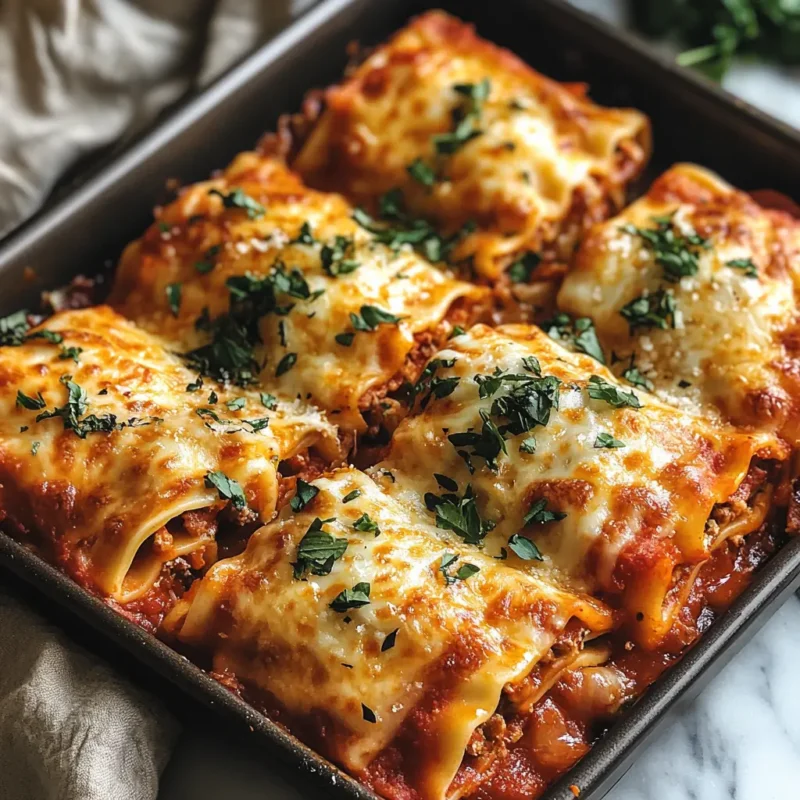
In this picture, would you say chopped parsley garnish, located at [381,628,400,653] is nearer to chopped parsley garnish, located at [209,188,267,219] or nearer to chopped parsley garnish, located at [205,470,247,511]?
chopped parsley garnish, located at [205,470,247,511]

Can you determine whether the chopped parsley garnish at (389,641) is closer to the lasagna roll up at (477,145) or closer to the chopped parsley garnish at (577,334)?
the chopped parsley garnish at (577,334)

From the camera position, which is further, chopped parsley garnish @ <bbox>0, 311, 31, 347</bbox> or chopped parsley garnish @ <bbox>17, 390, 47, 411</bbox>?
chopped parsley garnish @ <bbox>0, 311, 31, 347</bbox>

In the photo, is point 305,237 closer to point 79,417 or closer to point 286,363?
point 286,363

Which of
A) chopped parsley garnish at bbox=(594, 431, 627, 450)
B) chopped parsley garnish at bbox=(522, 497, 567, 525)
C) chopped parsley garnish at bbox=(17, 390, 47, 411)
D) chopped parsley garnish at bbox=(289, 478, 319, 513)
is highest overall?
chopped parsley garnish at bbox=(594, 431, 627, 450)

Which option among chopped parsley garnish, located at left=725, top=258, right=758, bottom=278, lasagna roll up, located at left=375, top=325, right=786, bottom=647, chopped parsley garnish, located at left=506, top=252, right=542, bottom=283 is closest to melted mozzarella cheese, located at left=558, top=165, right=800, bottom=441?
chopped parsley garnish, located at left=725, top=258, right=758, bottom=278

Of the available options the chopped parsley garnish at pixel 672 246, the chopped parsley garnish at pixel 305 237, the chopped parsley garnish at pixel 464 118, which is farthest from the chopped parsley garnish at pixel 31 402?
the chopped parsley garnish at pixel 672 246

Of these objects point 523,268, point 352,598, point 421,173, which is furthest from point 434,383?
point 421,173
